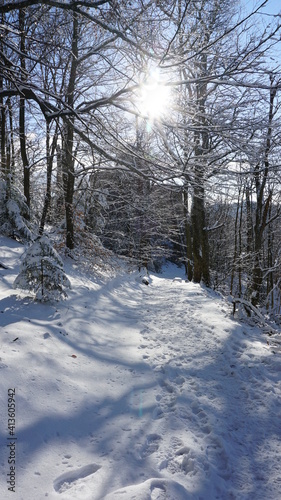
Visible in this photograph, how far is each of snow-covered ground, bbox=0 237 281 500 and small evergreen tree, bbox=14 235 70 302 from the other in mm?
225

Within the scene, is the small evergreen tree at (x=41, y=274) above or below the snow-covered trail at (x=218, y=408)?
above

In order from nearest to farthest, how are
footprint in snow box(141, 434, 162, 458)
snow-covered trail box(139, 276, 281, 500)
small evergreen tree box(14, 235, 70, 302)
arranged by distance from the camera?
snow-covered trail box(139, 276, 281, 500) → footprint in snow box(141, 434, 162, 458) → small evergreen tree box(14, 235, 70, 302)

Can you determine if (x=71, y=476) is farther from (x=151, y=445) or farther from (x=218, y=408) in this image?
(x=218, y=408)

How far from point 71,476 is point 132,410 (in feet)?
3.03

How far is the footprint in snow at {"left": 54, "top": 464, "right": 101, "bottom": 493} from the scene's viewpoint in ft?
5.85

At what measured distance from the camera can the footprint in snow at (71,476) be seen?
1.78 meters

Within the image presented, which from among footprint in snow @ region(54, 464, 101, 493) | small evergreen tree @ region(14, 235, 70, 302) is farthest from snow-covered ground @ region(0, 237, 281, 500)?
small evergreen tree @ region(14, 235, 70, 302)

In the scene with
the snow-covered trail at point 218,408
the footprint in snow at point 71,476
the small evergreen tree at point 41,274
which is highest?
the small evergreen tree at point 41,274

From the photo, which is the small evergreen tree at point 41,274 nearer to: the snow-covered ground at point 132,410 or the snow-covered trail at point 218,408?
the snow-covered ground at point 132,410

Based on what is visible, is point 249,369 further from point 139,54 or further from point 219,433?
point 139,54

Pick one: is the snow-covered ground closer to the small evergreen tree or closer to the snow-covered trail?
the snow-covered trail

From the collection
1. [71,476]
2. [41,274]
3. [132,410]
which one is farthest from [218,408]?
[41,274]

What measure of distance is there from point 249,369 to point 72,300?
3550mm

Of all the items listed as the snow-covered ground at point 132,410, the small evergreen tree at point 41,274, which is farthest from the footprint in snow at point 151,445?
the small evergreen tree at point 41,274
